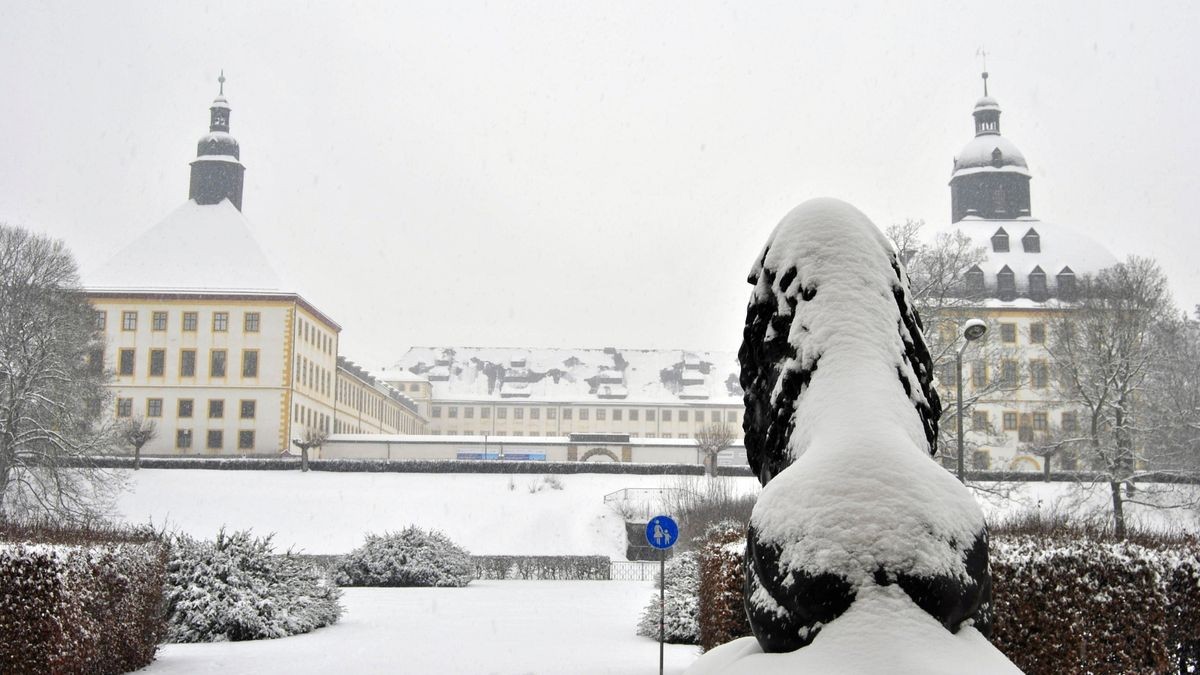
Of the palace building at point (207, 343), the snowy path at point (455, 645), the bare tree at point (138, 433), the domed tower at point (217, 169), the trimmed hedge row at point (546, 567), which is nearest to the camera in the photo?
the snowy path at point (455, 645)

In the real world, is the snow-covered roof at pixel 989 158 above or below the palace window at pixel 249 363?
above

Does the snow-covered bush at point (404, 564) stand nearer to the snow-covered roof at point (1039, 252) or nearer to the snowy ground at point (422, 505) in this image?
the snowy ground at point (422, 505)

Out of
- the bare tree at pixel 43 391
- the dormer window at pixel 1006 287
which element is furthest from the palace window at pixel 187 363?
the dormer window at pixel 1006 287

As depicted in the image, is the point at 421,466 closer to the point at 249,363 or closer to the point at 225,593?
the point at 249,363

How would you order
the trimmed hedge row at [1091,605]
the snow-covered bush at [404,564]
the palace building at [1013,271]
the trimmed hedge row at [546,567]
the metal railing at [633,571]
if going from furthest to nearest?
the palace building at [1013,271]
the metal railing at [633,571]
the trimmed hedge row at [546,567]
the snow-covered bush at [404,564]
the trimmed hedge row at [1091,605]

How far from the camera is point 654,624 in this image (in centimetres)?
1952

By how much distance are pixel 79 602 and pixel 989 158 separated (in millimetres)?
82455

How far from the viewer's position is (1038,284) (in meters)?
77.9

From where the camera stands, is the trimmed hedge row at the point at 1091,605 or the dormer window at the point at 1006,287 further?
the dormer window at the point at 1006,287

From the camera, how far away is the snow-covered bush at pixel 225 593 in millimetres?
18484

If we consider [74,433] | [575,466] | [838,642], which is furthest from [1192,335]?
[838,642]

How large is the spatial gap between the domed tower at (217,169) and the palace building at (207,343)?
4826 millimetres

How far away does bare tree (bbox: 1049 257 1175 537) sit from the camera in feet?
151

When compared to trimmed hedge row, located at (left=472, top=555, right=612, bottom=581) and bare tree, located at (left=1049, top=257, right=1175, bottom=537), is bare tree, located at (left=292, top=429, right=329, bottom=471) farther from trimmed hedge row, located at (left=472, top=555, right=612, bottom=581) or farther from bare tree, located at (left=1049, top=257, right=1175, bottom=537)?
bare tree, located at (left=1049, top=257, right=1175, bottom=537)
